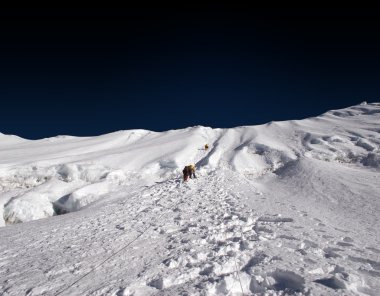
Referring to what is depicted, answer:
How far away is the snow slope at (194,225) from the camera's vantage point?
240 inches

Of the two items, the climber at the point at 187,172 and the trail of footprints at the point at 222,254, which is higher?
the trail of footprints at the point at 222,254

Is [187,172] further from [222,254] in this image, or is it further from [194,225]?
[222,254]

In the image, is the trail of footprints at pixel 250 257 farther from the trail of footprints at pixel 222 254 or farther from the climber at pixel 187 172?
the climber at pixel 187 172

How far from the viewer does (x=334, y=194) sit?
47.5 ft

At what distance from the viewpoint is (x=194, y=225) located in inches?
402

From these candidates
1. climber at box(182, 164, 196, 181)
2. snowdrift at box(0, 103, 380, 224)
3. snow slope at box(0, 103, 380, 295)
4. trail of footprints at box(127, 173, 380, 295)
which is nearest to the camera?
trail of footprints at box(127, 173, 380, 295)

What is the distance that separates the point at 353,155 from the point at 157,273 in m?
24.8

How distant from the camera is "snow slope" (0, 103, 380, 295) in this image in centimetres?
610

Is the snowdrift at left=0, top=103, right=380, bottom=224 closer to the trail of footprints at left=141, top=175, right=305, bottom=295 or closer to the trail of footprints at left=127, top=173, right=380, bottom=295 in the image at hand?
the trail of footprints at left=141, top=175, right=305, bottom=295

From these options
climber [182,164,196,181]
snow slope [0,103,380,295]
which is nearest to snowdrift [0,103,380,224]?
snow slope [0,103,380,295]

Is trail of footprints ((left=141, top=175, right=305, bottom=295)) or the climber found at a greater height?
trail of footprints ((left=141, top=175, right=305, bottom=295))

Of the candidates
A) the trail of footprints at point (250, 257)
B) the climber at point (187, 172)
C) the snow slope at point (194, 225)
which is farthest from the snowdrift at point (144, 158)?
the trail of footprints at point (250, 257)

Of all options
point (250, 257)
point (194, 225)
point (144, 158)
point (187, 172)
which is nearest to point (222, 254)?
point (250, 257)

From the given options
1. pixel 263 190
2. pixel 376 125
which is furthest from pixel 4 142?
pixel 376 125
